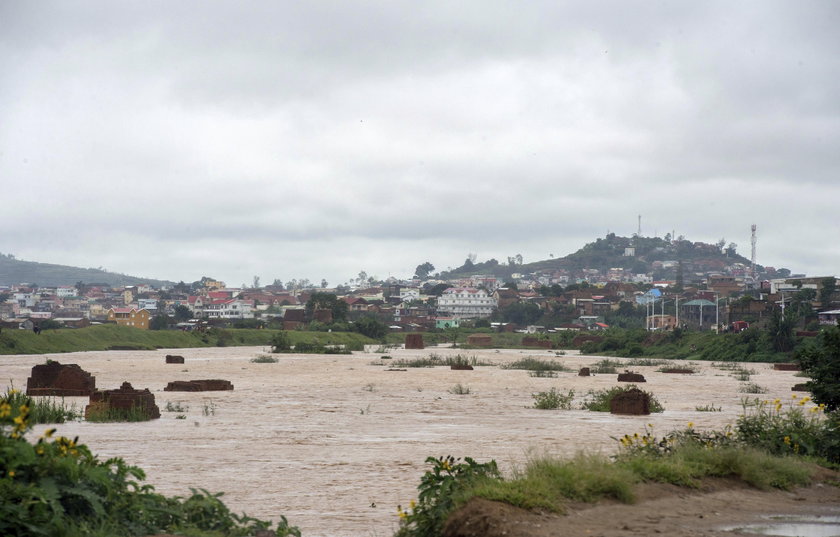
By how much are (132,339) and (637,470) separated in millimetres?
77268

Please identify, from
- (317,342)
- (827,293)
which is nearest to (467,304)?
(827,293)

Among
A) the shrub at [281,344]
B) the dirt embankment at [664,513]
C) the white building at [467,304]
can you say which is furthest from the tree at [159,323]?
the dirt embankment at [664,513]

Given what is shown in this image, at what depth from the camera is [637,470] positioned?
10.4 metres

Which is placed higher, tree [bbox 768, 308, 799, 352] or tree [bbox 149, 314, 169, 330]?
tree [bbox 768, 308, 799, 352]

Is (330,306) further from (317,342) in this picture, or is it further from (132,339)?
(132,339)

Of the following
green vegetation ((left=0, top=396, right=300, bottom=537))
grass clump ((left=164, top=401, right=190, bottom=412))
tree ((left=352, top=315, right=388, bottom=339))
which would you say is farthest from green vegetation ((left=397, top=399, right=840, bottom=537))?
tree ((left=352, top=315, right=388, bottom=339))

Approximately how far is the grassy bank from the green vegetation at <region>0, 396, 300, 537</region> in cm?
5956

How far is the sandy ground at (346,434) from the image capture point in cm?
1230

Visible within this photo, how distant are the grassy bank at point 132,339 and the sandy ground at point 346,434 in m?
30.2

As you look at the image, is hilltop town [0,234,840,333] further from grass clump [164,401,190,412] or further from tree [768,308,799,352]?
grass clump [164,401,190,412]

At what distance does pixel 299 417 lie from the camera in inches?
918

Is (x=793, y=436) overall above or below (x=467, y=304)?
below

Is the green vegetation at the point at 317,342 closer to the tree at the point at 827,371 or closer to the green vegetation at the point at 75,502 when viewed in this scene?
the tree at the point at 827,371

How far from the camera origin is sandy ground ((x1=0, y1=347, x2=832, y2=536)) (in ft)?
40.4
